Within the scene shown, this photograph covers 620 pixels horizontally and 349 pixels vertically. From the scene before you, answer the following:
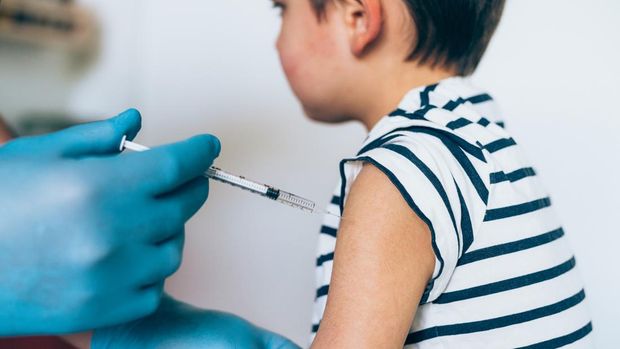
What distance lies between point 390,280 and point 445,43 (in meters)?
0.41

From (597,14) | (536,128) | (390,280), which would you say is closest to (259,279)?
(536,128)

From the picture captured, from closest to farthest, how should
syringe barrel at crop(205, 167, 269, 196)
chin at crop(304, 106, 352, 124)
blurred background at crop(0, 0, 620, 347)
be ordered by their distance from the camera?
syringe barrel at crop(205, 167, 269, 196) → chin at crop(304, 106, 352, 124) → blurred background at crop(0, 0, 620, 347)

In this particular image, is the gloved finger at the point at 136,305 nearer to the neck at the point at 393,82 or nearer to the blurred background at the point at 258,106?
the neck at the point at 393,82

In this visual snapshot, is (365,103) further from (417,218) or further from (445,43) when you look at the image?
(417,218)

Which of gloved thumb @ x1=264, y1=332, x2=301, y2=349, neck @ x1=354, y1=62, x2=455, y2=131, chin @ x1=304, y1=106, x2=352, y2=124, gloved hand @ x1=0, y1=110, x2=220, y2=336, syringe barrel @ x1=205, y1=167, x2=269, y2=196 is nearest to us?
gloved hand @ x1=0, y1=110, x2=220, y2=336

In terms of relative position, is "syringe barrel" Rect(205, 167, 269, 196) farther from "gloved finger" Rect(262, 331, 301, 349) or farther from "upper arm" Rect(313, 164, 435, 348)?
"gloved finger" Rect(262, 331, 301, 349)

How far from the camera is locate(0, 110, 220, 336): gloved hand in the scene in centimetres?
50

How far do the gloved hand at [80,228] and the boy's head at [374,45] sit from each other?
1.23 ft

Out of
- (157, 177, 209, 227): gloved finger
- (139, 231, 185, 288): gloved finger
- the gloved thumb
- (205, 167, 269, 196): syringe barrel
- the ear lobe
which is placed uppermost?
the ear lobe

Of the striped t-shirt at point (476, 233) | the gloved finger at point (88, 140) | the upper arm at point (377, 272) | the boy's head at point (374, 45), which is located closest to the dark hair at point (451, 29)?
the boy's head at point (374, 45)

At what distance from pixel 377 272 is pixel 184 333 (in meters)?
0.25

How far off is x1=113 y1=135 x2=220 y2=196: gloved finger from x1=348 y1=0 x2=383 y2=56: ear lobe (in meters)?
0.32

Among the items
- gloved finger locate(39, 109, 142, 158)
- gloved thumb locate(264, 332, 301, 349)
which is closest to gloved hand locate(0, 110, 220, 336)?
gloved finger locate(39, 109, 142, 158)

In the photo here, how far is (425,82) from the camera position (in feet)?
2.68
